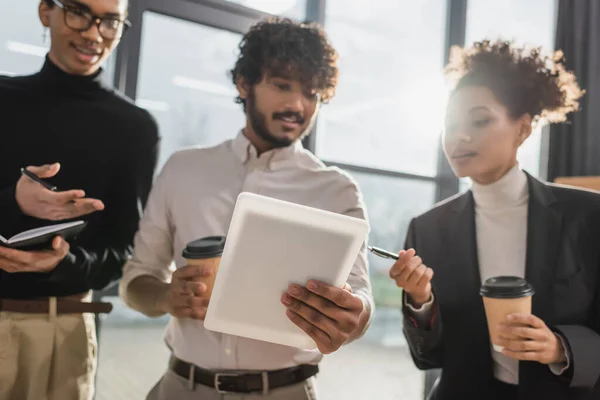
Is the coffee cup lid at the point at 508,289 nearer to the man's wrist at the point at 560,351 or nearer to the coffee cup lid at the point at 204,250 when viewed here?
the man's wrist at the point at 560,351

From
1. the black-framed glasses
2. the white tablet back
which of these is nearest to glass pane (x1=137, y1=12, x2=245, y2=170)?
the black-framed glasses

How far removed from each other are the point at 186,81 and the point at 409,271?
1765 mm

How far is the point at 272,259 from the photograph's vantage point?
0.95 meters

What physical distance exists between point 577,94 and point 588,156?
72.8 inches

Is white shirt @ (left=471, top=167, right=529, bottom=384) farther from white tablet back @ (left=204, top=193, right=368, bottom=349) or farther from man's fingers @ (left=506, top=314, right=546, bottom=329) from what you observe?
white tablet back @ (left=204, top=193, right=368, bottom=349)

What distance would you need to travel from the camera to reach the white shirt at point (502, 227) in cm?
161

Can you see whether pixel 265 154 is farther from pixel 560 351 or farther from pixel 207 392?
pixel 560 351

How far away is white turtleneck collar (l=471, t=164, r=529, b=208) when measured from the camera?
1.66 metres

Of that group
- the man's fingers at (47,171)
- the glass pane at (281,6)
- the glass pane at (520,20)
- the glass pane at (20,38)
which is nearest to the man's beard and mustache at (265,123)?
the man's fingers at (47,171)

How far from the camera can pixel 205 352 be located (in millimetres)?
1328

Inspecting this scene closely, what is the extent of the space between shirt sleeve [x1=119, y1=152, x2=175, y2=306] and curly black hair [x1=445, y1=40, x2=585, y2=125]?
1.10 meters

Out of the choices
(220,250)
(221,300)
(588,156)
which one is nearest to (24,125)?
(220,250)

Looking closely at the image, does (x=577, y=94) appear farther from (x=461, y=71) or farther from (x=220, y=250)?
(x=220, y=250)

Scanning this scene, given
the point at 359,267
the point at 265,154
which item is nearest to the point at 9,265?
the point at 265,154
